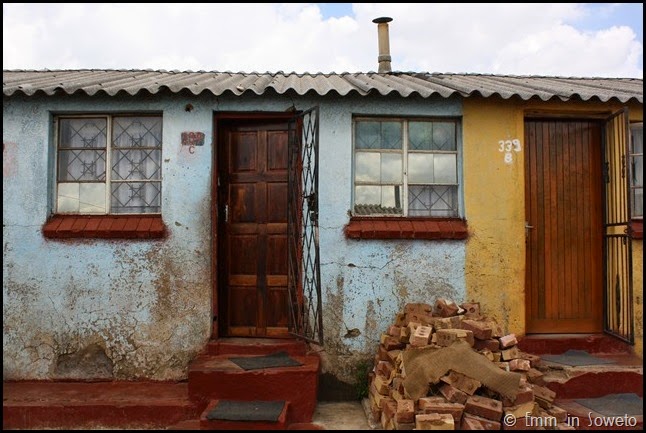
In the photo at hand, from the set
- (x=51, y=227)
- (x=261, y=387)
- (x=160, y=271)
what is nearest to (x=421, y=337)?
(x=261, y=387)

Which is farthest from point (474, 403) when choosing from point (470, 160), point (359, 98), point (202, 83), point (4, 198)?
point (4, 198)

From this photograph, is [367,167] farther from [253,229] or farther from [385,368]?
[385,368]

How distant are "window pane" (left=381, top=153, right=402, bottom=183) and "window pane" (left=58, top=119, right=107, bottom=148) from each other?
323 centimetres

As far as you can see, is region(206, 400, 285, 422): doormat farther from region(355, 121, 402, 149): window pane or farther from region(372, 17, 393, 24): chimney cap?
region(372, 17, 393, 24): chimney cap

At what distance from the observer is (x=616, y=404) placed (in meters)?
5.19

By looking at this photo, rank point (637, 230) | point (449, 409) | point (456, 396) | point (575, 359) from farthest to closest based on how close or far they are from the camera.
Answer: point (637, 230) < point (575, 359) < point (456, 396) < point (449, 409)

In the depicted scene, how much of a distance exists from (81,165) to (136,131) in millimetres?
748

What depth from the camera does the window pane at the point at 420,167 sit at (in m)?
6.07

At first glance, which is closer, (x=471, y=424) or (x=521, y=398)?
(x=471, y=424)

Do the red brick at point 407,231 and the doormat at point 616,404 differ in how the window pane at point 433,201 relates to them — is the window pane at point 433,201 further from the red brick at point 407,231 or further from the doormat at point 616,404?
the doormat at point 616,404

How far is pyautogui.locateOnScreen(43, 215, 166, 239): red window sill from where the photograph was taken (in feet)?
18.8

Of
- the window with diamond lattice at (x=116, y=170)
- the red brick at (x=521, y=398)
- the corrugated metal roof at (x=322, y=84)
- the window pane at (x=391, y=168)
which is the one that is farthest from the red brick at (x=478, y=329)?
the window with diamond lattice at (x=116, y=170)

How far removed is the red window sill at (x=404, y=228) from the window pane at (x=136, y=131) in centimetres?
245

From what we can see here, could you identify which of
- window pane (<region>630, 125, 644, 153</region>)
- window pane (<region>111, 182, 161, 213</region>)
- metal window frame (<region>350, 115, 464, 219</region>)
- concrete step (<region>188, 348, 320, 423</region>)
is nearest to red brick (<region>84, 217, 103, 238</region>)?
window pane (<region>111, 182, 161, 213</region>)
